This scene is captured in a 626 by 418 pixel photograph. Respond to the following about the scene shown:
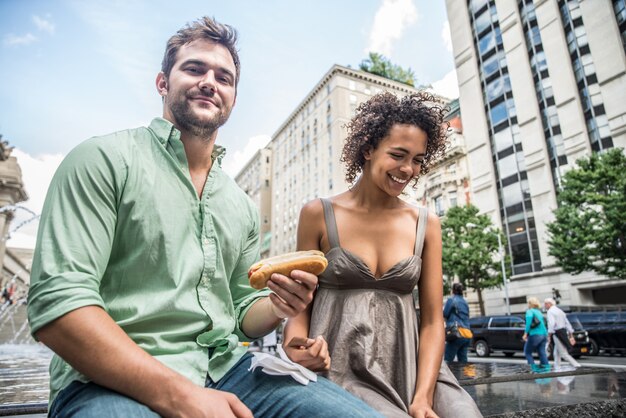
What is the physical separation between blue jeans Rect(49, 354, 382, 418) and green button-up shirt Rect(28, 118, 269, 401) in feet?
0.17

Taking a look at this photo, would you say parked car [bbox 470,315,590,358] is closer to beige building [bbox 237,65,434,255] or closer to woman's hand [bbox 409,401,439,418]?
woman's hand [bbox 409,401,439,418]

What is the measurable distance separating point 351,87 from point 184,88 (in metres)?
60.0

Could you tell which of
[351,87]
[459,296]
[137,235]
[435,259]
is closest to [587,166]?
[459,296]

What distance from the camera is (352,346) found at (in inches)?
77.2

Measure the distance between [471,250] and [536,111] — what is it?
14.1 metres

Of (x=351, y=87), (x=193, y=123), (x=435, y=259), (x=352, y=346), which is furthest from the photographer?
(x=351, y=87)

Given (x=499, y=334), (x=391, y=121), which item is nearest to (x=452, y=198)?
(x=499, y=334)

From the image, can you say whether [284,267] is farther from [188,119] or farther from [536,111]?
[536,111]

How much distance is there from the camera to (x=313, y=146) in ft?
208

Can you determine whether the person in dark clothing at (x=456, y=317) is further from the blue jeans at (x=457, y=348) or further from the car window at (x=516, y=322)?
the car window at (x=516, y=322)

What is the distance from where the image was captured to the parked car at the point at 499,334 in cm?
1612

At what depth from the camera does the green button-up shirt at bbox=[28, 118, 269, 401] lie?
1185 mm

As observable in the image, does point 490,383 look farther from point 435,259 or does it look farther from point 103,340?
point 103,340

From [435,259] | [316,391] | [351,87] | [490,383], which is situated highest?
[351,87]
